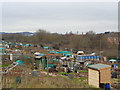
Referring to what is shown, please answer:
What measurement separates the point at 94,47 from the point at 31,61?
342 inches

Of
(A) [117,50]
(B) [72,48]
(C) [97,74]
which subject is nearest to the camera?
(C) [97,74]

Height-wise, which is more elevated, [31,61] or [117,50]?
[117,50]

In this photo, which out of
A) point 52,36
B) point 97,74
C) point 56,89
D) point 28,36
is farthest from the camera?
point 28,36

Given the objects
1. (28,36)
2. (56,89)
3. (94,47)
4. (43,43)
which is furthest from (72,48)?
(56,89)

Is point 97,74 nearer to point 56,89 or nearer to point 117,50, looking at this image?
point 56,89

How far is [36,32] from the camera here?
26.3 meters

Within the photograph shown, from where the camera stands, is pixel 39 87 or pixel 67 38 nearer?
pixel 39 87

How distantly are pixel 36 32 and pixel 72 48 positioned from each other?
25.9ft

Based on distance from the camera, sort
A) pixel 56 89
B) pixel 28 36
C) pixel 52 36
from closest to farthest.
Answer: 1. pixel 56 89
2. pixel 52 36
3. pixel 28 36

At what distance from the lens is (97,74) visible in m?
4.70

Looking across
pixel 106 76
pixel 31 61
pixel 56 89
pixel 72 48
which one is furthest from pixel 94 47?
pixel 56 89

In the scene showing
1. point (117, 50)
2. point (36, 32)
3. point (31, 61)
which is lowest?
point (31, 61)

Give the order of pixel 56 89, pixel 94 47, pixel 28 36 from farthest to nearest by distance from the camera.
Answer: pixel 28 36
pixel 94 47
pixel 56 89

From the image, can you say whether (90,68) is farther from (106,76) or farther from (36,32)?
(36,32)
